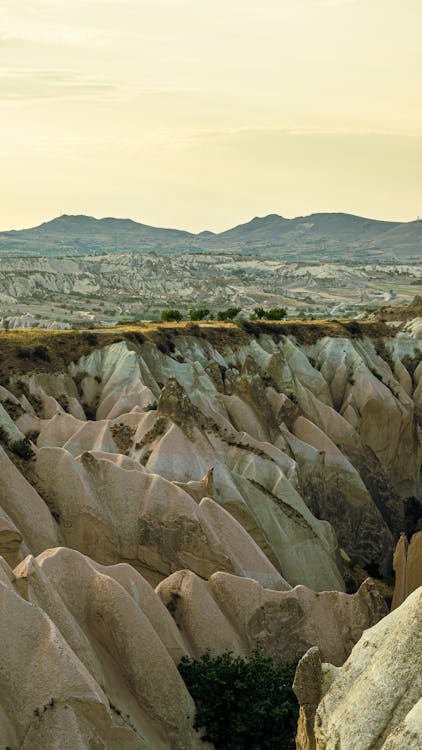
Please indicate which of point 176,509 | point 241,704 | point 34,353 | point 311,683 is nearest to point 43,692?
point 311,683

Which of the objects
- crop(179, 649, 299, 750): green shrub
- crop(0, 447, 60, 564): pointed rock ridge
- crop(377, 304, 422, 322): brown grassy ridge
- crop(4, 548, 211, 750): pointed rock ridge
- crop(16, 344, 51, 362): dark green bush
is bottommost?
crop(179, 649, 299, 750): green shrub

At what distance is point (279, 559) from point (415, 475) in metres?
Answer: 30.1

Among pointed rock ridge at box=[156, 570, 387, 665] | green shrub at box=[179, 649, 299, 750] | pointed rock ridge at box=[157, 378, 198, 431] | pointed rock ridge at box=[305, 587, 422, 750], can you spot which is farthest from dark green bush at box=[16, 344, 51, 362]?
pointed rock ridge at box=[305, 587, 422, 750]

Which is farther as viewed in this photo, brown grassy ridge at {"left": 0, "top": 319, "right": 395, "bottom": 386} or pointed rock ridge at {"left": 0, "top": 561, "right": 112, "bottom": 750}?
brown grassy ridge at {"left": 0, "top": 319, "right": 395, "bottom": 386}

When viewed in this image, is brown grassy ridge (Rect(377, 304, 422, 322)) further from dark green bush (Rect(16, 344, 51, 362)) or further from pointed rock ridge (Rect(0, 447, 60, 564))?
pointed rock ridge (Rect(0, 447, 60, 564))

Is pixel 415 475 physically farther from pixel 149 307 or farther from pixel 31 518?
pixel 149 307

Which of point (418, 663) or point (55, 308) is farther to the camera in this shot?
point (55, 308)

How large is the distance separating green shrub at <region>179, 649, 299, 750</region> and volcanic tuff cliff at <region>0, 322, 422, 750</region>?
0.59 m

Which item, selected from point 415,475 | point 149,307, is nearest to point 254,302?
point 149,307

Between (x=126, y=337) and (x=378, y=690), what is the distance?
4294cm

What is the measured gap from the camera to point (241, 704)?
69.8ft

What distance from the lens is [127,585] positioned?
22250 mm

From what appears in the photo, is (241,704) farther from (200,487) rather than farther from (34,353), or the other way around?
(34,353)

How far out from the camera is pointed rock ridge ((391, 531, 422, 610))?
91.2ft
